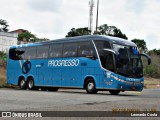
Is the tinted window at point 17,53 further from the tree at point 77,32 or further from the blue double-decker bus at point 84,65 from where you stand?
the tree at point 77,32

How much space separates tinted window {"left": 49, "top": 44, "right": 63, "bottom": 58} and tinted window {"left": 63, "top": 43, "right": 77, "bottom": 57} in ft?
1.64

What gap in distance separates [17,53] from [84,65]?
354 inches

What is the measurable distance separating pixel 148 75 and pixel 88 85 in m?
44.6

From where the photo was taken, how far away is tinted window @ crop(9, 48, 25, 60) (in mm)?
30800

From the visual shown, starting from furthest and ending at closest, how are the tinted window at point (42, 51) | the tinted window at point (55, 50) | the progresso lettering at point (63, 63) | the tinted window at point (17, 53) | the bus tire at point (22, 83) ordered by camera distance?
1. the tinted window at point (17, 53)
2. the bus tire at point (22, 83)
3. the tinted window at point (42, 51)
4. the tinted window at point (55, 50)
5. the progresso lettering at point (63, 63)

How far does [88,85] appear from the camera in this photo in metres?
24.1

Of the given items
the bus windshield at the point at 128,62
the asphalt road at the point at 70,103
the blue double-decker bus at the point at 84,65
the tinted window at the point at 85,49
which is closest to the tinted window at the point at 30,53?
the blue double-decker bus at the point at 84,65

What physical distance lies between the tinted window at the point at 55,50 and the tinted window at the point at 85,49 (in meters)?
2.19

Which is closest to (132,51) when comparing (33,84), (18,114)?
(33,84)

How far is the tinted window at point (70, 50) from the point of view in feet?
82.2

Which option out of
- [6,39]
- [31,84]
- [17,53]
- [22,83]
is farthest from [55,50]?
[6,39]

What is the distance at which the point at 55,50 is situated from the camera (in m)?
26.9

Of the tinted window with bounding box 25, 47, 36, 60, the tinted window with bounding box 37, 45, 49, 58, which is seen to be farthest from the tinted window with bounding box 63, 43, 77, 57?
the tinted window with bounding box 25, 47, 36, 60

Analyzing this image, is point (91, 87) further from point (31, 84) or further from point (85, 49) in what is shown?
point (31, 84)
